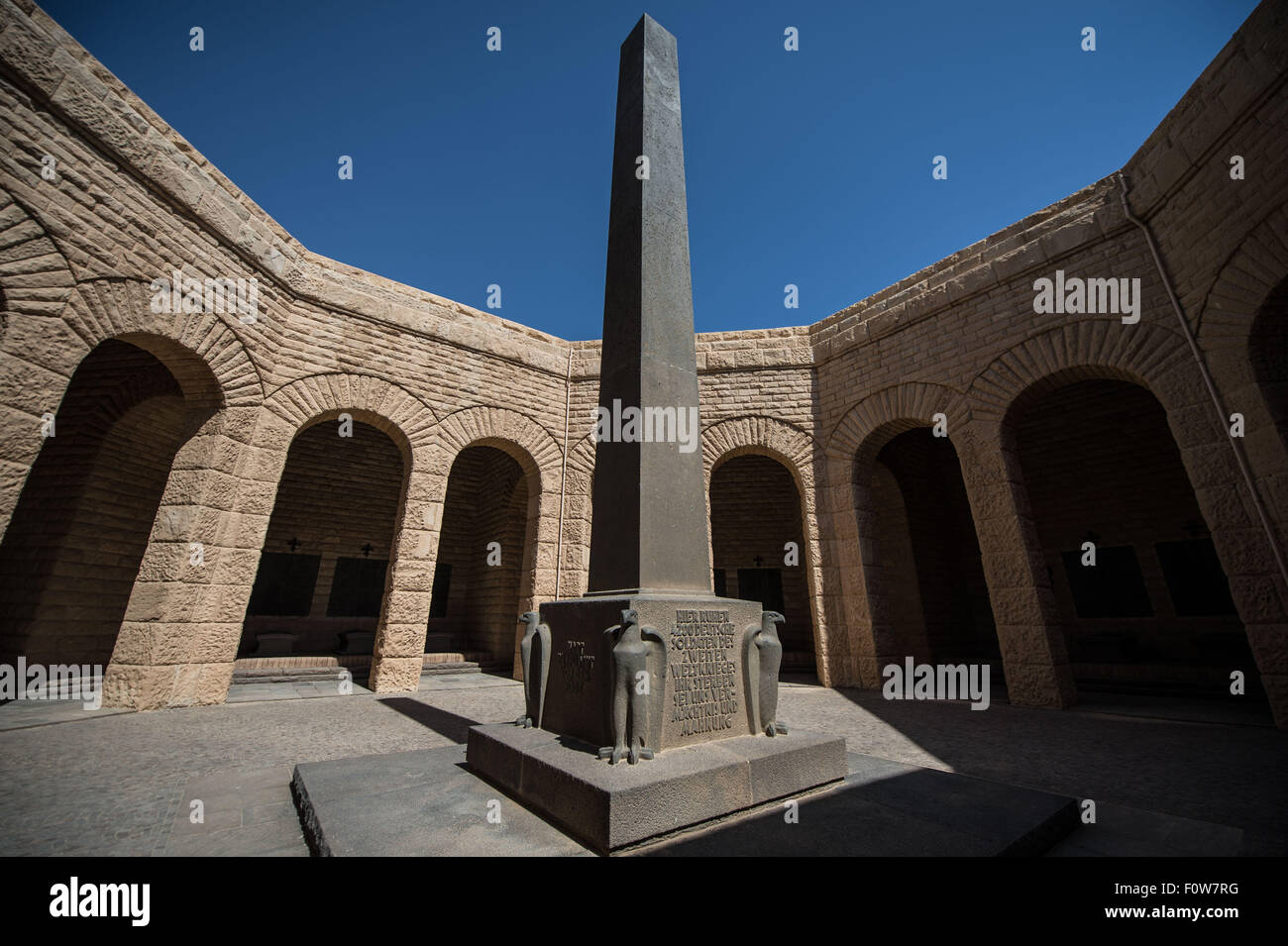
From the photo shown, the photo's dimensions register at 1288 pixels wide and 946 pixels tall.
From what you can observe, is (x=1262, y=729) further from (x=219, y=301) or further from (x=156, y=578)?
(x=219, y=301)

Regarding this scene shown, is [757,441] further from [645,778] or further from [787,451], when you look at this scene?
[645,778]

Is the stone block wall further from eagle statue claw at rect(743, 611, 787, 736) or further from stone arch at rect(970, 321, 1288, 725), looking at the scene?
eagle statue claw at rect(743, 611, 787, 736)

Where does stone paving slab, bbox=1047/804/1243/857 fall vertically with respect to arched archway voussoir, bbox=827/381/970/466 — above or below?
below

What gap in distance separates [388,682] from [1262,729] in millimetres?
8487

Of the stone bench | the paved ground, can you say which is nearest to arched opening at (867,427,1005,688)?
the paved ground

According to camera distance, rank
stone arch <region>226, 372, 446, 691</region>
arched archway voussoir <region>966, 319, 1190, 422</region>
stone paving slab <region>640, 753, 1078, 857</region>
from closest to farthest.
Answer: stone paving slab <region>640, 753, 1078, 857</region>
arched archway voussoir <region>966, 319, 1190, 422</region>
stone arch <region>226, 372, 446, 691</region>

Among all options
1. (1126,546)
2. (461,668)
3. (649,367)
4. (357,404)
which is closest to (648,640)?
(649,367)

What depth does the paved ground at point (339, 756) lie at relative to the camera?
7.43ft

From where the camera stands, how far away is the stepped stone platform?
1.82 m

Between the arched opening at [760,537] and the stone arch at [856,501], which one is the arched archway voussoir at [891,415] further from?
the arched opening at [760,537]

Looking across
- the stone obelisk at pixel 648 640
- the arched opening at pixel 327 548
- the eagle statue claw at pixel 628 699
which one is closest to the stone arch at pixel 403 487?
the arched opening at pixel 327 548
